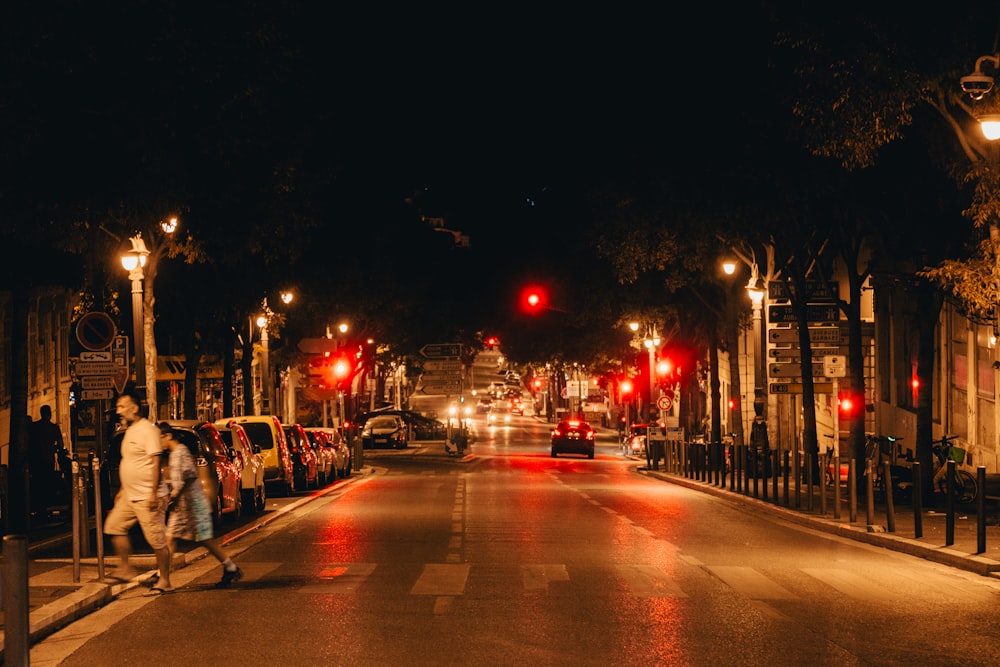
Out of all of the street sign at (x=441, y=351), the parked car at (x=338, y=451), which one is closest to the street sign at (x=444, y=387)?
the street sign at (x=441, y=351)

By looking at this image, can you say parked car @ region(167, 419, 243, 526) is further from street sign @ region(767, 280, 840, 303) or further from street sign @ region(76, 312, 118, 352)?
street sign @ region(767, 280, 840, 303)

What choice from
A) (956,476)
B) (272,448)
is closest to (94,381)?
(272,448)

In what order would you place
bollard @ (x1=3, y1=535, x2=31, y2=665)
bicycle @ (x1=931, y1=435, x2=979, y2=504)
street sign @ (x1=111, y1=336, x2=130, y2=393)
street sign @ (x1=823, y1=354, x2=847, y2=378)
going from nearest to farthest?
1. bollard @ (x1=3, y1=535, x2=31, y2=665)
2. street sign @ (x1=111, y1=336, x2=130, y2=393)
3. bicycle @ (x1=931, y1=435, x2=979, y2=504)
4. street sign @ (x1=823, y1=354, x2=847, y2=378)

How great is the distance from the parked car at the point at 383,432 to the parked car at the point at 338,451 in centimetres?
2508

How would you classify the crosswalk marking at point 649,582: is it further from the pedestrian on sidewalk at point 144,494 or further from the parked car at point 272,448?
the parked car at point 272,448

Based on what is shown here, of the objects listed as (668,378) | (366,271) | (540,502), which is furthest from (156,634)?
(668,378)

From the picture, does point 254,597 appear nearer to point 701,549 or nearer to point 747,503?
point 701,549

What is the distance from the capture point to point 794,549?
59.9ft

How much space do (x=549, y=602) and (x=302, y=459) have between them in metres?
20.6

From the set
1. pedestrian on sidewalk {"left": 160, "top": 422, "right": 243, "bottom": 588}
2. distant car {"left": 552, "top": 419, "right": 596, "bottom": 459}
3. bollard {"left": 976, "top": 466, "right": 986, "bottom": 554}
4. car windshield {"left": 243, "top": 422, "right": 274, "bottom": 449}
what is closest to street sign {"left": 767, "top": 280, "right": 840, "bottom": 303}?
car windshield {"left": 243, "top": 422, "right": 274, "bottom": 449}

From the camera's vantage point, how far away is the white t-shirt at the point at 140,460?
13.6 m

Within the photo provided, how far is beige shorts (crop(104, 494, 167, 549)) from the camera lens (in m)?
13.4

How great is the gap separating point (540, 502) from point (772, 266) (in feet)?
26.9

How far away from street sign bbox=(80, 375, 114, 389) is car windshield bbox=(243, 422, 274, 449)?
12228mm
